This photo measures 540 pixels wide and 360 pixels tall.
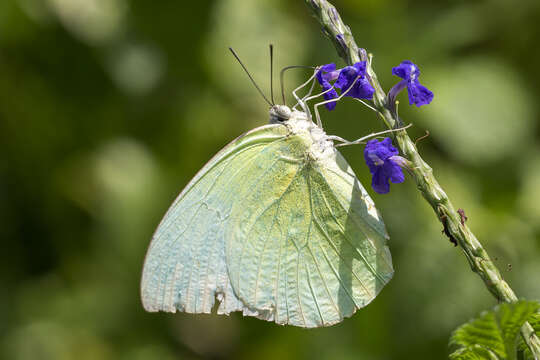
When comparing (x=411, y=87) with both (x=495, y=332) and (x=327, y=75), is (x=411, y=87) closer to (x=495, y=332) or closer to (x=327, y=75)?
(x=327, y=75)

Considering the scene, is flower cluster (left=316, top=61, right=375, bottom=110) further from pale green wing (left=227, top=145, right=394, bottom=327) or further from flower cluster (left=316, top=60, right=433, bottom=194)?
pale green wing (left=227, top=145, right=394, bottom=327)

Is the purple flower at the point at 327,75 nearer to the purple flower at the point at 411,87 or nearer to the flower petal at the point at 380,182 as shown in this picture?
the purple flower at the point at 411,87

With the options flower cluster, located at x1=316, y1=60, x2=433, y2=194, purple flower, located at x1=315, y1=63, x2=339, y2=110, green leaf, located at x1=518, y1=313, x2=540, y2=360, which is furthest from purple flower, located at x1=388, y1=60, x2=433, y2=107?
green leaf, located at x1=518, y1=313, x2=540, y2=360

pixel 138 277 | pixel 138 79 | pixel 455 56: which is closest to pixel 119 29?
pixel 138 79

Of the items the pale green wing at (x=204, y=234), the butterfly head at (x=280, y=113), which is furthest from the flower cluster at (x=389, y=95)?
the pale green wing at (x=204, y=234)

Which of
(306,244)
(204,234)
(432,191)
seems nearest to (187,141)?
(204,234)

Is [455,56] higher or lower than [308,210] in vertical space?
higher

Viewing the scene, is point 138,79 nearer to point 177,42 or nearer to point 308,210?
point 177,42
